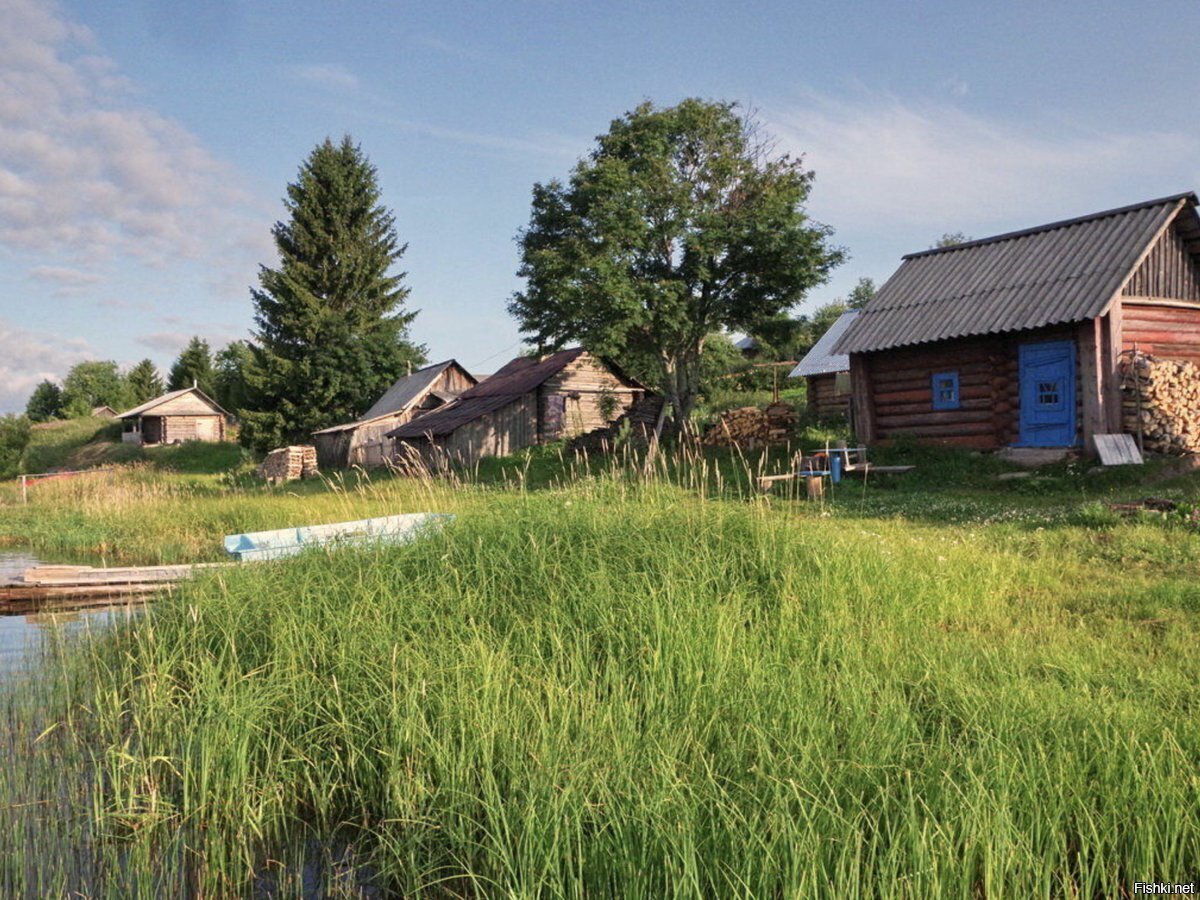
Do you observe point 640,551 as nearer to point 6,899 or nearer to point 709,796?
point 709,796

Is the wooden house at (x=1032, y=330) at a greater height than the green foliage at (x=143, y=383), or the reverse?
the green foliage at (x=143, y=383)

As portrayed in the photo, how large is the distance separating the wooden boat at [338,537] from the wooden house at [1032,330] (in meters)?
12.8

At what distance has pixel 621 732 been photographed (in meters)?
3.76

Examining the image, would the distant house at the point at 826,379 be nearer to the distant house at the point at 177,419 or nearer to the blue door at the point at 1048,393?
the blue door at the point at 1048,393

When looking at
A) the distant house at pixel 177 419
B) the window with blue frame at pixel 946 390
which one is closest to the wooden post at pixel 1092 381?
the window with blue frame at pixel 946 390

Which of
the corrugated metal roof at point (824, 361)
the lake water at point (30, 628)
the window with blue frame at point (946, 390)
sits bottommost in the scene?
the lake water at point (30, 628)

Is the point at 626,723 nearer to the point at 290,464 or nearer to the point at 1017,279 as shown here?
the point at 1017,279

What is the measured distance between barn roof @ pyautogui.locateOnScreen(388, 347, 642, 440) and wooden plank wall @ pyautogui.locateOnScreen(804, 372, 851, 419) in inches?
278

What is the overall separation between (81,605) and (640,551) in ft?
23.8

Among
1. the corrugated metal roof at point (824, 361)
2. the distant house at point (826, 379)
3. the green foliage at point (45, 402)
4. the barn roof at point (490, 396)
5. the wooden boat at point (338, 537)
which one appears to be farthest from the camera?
the green foliage at point (45, 402)

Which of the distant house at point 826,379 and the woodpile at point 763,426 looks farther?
the distant house at point 826,379

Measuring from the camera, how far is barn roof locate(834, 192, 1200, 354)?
15625 millimetres

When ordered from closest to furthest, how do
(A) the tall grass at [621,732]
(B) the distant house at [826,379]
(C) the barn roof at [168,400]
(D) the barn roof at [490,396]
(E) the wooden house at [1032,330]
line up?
1. (A) the tall grass at [621,732]
2. (E) the wooden house at [1032,330]
3. (D) the barn roof at [490,396]
4. (B) the distant house at [826,379]
5. (C) the barn roof at [168,400]

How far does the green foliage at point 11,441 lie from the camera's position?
36.3m
